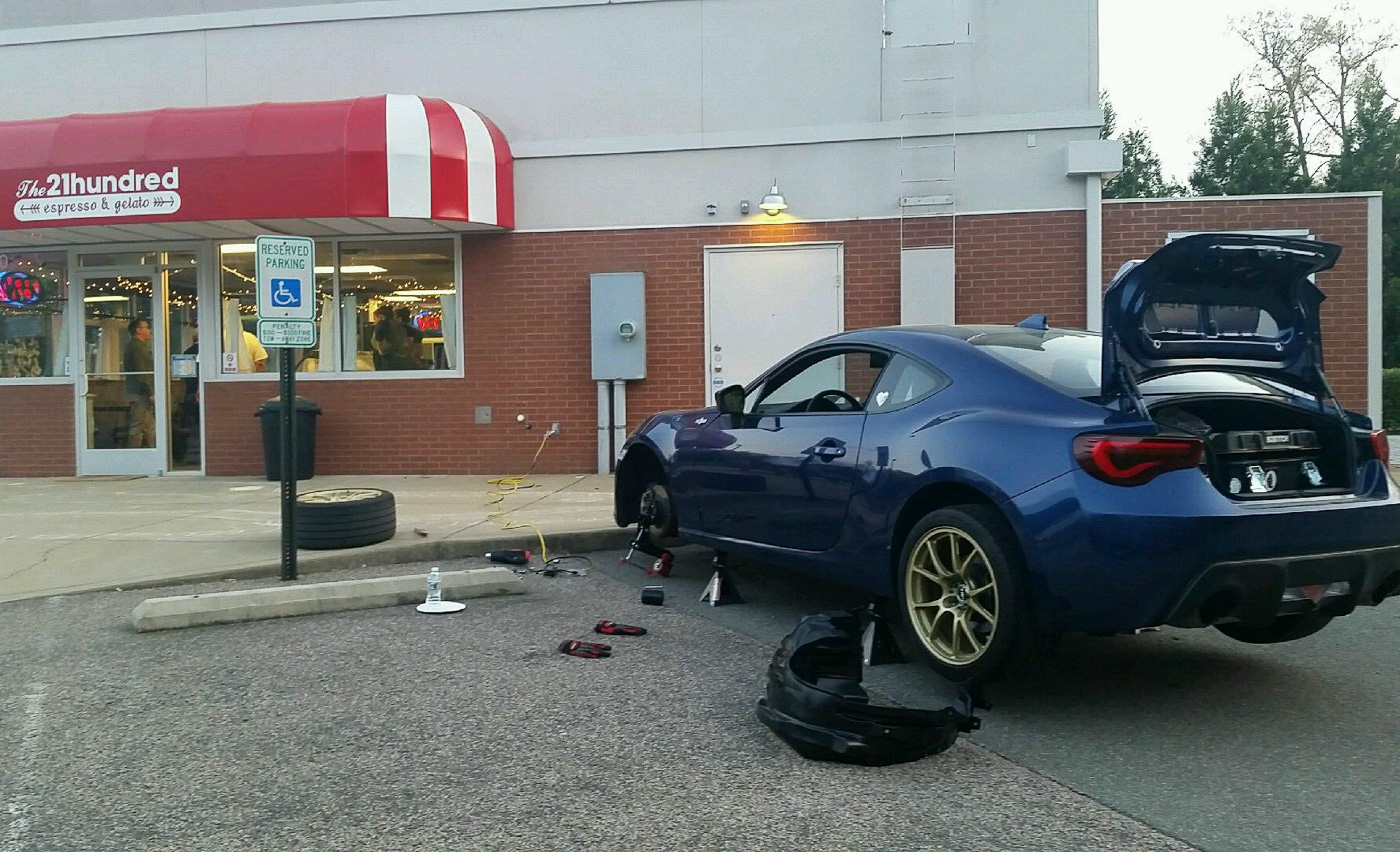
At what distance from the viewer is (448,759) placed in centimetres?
397

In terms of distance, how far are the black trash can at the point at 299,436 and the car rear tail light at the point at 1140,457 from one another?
32.4ft

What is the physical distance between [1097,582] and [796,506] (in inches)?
72.8

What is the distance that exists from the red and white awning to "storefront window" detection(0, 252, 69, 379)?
1576mm

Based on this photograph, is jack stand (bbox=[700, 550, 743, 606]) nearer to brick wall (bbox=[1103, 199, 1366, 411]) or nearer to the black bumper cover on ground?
the black bumper cover on ground

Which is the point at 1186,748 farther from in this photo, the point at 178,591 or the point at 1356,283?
the point at 1356,283

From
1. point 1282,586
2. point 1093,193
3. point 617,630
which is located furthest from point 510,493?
point 1282,586

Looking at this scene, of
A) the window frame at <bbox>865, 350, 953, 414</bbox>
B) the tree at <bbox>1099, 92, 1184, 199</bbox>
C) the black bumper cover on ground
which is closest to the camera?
the black bumper cover on ground

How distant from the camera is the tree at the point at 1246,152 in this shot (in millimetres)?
42125

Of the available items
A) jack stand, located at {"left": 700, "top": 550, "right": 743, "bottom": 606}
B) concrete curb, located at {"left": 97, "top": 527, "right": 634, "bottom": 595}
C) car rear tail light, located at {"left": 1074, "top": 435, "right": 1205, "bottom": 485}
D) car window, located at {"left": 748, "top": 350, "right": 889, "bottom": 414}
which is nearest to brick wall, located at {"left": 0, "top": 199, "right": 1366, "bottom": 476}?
concrete curb, located at {"left": 97, "top": 527, "right": 634, "bottom": 595}

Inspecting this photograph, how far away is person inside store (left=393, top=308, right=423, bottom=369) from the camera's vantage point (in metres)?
12.9

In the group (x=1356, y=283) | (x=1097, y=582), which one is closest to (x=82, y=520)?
(x=1097, y=582)

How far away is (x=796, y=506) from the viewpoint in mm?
5598

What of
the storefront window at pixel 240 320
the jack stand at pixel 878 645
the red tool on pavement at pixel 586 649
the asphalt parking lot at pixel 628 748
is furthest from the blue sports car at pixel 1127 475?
the storefront window at pixel 240 320

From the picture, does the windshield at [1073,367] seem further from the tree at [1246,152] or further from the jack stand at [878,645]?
the tree at [1246,152]
